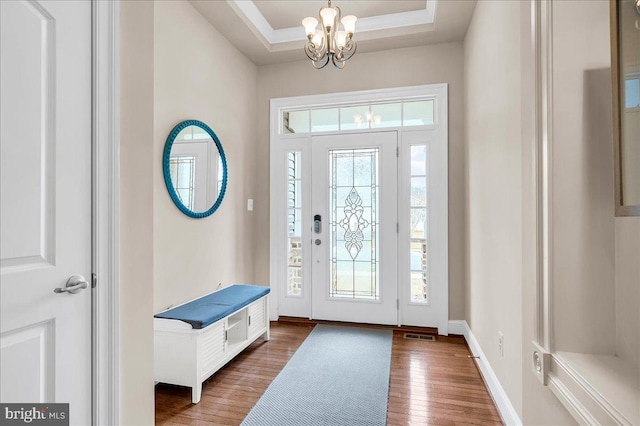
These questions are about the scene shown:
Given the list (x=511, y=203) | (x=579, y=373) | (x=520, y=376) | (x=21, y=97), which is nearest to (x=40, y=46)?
(x=21, y=97)

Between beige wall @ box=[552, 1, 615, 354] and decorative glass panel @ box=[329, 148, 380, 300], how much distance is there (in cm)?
236

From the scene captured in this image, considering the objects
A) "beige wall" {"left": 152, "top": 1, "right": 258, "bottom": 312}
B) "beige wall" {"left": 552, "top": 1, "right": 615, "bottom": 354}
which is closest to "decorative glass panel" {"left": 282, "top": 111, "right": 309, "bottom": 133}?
"beige wall" {"left": 152, "top": 1, "right": 258, "bottom": 312}

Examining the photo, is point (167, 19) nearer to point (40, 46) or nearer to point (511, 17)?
point (40, 46)

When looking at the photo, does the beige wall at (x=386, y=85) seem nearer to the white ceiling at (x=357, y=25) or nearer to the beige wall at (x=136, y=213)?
the white ceiling at (x=357, y=25)

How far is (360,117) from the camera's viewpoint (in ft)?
11.8

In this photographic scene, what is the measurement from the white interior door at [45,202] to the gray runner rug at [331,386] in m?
1.06

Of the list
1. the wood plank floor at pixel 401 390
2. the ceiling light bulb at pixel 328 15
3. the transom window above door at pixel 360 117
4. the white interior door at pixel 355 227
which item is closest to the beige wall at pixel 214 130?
the transom window above door at pixel 360 117

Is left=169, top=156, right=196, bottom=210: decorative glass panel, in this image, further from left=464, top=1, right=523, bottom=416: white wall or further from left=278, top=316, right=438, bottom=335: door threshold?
left=464, top=1, right=523, bottom=416: white wall

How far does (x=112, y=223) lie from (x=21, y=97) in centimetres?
52

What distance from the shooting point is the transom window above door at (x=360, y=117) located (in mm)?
3449

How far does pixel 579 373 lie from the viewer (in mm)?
995

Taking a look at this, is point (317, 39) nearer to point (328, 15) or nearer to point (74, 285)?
point (328, 15)

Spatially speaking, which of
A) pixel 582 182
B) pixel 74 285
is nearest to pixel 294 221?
pixel 74 285

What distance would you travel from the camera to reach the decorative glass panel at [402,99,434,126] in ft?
11.3
